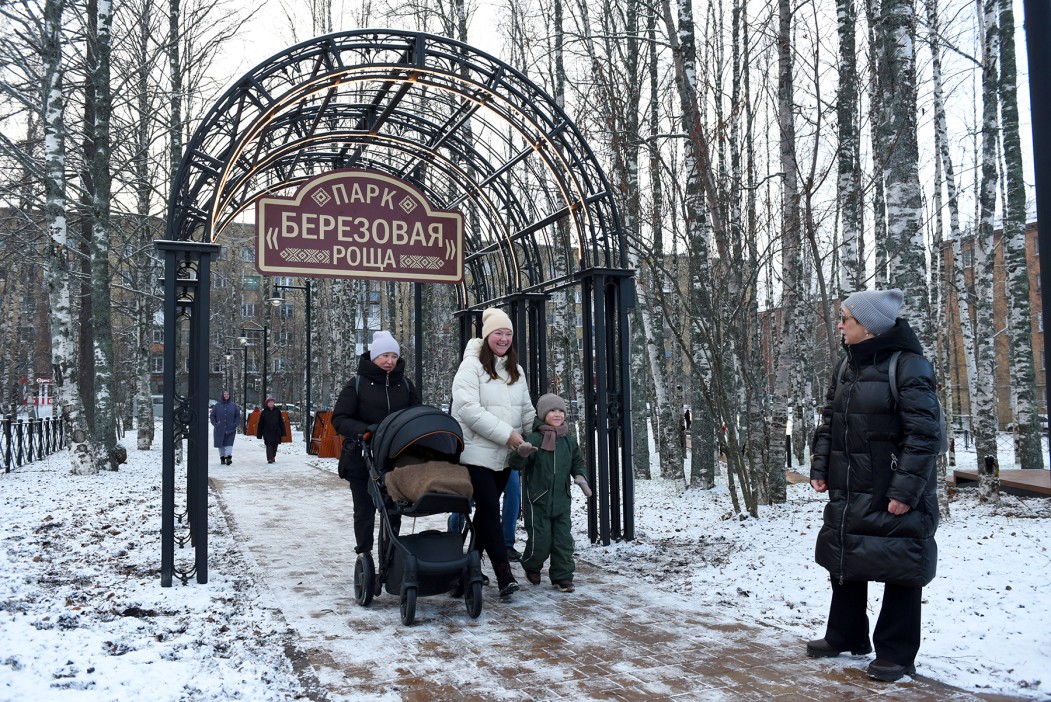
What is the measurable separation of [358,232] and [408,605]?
14.2ft

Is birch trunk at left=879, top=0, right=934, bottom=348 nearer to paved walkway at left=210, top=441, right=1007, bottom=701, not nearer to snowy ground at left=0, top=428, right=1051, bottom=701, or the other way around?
snowy ground at left=0, top=428, right=1051, bottom=701

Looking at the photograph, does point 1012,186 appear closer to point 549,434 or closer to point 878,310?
point 549,434

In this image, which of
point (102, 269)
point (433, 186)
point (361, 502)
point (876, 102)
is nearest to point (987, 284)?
point (876, 102)

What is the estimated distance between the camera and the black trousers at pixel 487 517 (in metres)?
6.17

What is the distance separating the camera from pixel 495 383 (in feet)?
21.5

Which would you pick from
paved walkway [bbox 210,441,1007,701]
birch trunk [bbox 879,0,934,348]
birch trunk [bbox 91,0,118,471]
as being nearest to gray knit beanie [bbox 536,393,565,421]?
paved walkway [bbox 210,441,1007,701]

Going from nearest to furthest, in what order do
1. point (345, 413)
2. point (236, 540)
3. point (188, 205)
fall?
point (345, 413), point (188, 205), point (236, 540)

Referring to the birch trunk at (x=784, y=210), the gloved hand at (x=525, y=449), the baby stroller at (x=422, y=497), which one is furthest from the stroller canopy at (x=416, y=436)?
the birch trunk at (x=784, y=210)

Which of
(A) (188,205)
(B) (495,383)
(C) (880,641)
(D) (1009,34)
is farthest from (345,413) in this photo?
(D) (1009,34)

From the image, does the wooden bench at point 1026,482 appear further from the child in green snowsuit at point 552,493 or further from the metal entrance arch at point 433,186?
the child in green snowsuit at point 552,493

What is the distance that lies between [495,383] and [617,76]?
231 inches

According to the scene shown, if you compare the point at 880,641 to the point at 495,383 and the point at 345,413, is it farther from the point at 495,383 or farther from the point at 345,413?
the point at 345,413

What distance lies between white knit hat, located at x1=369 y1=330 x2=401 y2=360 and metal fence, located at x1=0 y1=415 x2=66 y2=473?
42.8 feet

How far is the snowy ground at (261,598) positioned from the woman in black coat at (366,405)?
3.19ft
